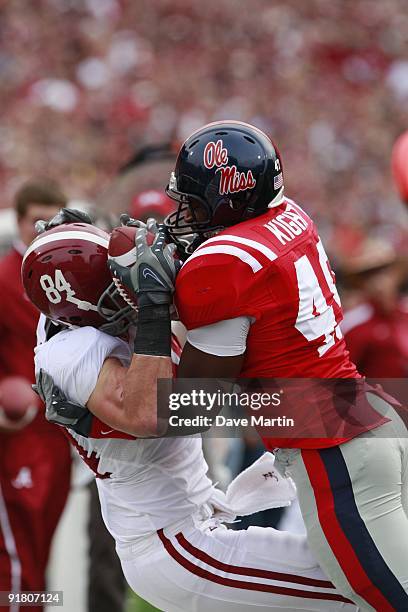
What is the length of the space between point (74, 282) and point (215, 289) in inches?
18.5

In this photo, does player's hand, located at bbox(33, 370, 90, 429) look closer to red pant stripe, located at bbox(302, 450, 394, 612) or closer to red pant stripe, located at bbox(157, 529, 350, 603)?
red pant stripe, located at bbox(157, 529, 350, 603)

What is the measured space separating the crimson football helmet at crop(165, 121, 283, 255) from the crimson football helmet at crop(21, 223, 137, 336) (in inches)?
9.0

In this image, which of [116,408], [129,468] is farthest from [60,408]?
[129,468]

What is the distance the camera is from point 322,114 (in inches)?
561

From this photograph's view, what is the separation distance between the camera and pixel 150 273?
276 cm

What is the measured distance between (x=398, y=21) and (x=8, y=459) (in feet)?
41.9

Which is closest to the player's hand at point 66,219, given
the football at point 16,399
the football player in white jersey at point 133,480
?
the football player in white jersey at point 133,480

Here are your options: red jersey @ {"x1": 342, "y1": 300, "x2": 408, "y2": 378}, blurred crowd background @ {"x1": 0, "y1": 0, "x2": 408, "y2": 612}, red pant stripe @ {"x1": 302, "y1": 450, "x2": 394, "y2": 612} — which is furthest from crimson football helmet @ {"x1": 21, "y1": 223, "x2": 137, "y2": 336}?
blurred crowd background @ {"x1": 0, "y1": 0, "x2": 408, "y2": 612}

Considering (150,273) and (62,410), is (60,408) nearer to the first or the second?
(62,410)

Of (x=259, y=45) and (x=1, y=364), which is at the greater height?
(x=259, y=45)

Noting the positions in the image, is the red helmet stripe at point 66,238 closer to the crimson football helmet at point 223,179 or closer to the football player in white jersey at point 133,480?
the football player in white jersey at point 133,480

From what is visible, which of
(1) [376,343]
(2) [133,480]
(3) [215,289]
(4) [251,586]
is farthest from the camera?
(1) [376,343]

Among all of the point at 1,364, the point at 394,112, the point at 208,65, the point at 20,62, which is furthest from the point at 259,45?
the point at 1,364

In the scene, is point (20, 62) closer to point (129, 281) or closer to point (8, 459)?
→ point (8, 459)
